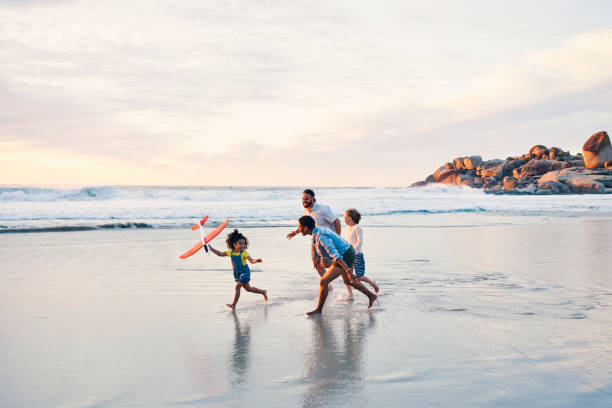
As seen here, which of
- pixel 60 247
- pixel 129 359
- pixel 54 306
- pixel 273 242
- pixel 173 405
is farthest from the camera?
pixel 273 242

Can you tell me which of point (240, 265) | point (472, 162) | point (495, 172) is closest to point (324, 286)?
point (240, 265)

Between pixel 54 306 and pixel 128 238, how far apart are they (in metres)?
8.20

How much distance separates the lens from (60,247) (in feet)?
38.9

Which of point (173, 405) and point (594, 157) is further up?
A: point (594, 157)

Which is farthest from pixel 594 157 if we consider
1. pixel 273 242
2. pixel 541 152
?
pixel 273 242

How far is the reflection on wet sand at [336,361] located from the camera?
3.30 m

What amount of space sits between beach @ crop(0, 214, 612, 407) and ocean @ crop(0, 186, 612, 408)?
0.02 m

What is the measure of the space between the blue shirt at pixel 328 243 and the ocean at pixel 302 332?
76cm

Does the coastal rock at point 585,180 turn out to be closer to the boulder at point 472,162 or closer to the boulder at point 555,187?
the boulder at point 555,187

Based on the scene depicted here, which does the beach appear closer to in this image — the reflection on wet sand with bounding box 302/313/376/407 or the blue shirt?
the reflection on wet sand with bounding box 302/313/376/407

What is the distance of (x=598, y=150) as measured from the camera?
7469 centimetres

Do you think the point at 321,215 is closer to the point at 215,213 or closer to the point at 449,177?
the point at 215,213

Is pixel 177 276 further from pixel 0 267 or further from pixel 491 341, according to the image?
pixel 491 341

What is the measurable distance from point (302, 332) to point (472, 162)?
329 ft
